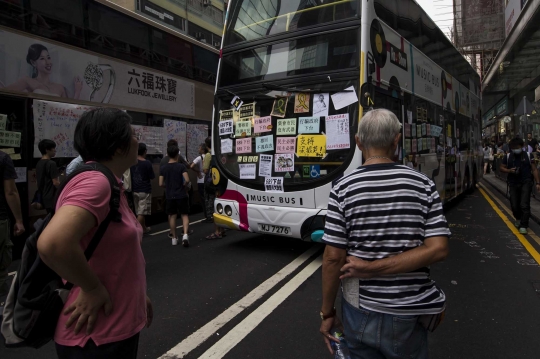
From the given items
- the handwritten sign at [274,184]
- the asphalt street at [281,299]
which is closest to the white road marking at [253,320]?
the asphalt street at [281,299]

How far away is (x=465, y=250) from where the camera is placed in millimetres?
6484

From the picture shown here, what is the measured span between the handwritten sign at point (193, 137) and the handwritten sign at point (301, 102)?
5.45 metres

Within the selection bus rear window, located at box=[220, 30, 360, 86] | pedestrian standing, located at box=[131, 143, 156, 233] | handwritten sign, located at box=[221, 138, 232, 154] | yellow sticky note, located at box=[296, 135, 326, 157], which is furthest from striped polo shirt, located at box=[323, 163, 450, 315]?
pedestrian standing, located at box=[131, 143, 156, 233]

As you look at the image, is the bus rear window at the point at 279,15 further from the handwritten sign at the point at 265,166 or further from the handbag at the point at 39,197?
the handbag at the point at 39,197

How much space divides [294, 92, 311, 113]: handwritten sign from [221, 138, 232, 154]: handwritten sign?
1.28 metres

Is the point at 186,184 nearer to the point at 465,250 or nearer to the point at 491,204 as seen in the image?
the point at 465,250

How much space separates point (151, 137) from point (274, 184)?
446 cm

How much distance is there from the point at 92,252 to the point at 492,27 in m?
36.5

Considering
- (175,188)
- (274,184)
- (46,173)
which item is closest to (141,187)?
(175,188)

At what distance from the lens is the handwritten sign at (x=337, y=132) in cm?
533

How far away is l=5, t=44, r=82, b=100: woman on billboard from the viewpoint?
Answer: 256 inches

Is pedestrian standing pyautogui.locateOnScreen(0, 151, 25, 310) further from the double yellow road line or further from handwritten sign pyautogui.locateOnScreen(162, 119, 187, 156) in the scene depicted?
the double yellow road line

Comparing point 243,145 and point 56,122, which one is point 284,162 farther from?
point 56,122

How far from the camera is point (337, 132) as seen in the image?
5.40m
